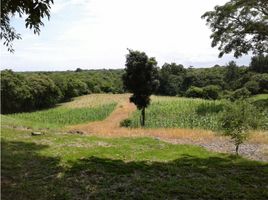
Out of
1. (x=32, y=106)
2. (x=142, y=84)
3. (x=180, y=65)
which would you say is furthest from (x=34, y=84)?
(x=180, y=65)

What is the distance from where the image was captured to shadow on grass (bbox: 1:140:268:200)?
11469 millimetres

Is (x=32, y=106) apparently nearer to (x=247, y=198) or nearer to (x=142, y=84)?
(x=142, y=84)

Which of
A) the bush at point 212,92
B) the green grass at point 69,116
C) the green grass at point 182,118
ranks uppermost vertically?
the bush at point 212,92

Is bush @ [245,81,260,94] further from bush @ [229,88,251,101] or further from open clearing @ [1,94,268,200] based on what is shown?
open clearing @ [1,94,268,200]

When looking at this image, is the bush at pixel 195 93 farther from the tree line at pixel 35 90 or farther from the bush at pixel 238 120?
the bush at pixel 238 120

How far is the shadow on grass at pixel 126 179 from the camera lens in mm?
11469

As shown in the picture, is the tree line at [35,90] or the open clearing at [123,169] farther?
the tree line at [35,90]

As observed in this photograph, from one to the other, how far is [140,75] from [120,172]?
27566 mm

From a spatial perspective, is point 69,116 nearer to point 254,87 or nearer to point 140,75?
point 140,75

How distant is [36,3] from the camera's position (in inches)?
421

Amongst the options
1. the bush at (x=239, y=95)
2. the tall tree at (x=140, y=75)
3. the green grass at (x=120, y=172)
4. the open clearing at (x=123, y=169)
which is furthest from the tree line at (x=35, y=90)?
the green grass at (x=120, y=172)

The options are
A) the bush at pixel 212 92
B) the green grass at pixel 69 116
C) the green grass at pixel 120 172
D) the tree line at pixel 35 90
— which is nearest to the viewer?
the green grass at pixel 120 172

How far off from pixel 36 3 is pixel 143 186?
22.2 feet

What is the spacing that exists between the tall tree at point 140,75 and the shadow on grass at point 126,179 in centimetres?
2427
